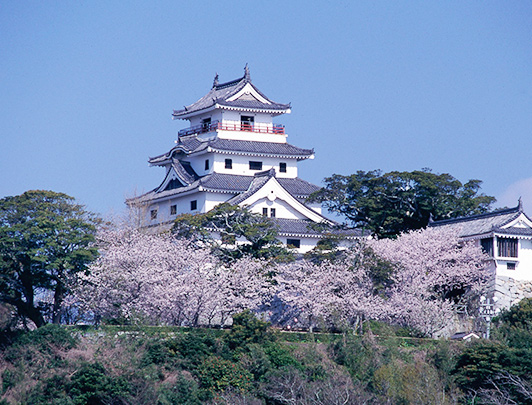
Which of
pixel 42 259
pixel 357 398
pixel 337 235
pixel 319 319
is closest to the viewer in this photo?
pixel 357 398

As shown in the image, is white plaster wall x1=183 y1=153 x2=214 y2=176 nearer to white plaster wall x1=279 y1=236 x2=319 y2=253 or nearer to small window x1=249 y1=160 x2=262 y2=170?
small window x1=249 y1=160 x2=262 y2=170

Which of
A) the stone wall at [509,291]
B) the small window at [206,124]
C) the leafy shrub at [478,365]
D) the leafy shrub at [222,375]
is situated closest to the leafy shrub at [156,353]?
the leafy shrub at [222,375]

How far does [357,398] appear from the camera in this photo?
32.1 metres

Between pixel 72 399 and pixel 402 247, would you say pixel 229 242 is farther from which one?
pixel 72 399

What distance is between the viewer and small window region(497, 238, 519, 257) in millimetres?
45781

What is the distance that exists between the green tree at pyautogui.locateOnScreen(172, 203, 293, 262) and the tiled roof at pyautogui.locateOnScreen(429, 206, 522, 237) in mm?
8785

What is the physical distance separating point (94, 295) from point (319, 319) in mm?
9476

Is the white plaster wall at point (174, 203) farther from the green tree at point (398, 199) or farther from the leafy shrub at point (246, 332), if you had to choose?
the leafy shrub at point (246, 332)

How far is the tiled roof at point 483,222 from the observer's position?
45906 millimetres

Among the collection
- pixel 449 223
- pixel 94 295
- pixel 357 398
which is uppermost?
pixel 449 223

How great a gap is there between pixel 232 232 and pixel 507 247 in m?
12.7

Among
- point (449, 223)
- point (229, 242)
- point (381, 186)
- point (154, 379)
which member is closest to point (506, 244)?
point (449, 223)

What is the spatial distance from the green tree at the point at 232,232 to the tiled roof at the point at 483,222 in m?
8.79

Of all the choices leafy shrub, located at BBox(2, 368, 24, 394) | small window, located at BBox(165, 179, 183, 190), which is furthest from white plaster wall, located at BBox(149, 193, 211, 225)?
leafy shrub, located at BBox(2, 368, 24, 394)
